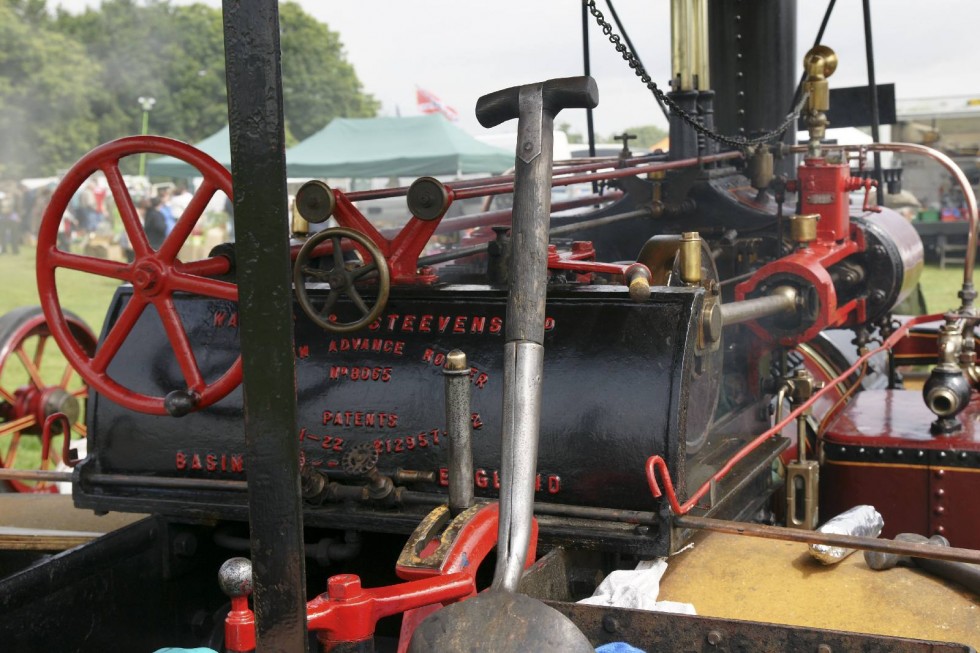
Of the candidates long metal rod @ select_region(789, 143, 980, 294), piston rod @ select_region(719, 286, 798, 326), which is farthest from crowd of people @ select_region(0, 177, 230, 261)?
piston rod @ select_region(719, 286, 798, 326)

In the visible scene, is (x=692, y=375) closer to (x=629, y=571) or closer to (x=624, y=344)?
(x=624, y=344)

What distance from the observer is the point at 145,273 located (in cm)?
212

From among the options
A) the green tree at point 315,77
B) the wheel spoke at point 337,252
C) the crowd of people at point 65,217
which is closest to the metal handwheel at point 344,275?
the wheel spoke at point 337,252

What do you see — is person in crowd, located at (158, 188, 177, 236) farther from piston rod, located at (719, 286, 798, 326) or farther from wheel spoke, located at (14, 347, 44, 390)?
piston rod, located at (719, 286, 798, 326)

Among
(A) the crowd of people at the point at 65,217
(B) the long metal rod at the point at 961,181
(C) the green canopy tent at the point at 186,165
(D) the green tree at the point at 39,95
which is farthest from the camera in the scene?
(D) the green tree at the point at 39,95

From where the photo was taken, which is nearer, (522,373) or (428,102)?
(522,373)

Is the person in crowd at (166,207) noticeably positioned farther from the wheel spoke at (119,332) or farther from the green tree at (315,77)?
the green tree at (315,77)

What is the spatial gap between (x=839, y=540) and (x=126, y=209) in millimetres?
1523

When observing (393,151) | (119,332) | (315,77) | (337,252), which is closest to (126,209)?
(119,332)

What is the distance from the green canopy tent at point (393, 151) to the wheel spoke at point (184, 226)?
1236cm

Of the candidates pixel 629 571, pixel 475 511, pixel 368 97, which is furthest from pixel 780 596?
pixel 368 97

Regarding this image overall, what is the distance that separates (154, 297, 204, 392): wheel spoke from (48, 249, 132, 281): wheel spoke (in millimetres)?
93

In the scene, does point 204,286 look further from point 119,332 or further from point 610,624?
point 610,624

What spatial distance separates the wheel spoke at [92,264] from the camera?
7.07 feet
